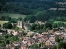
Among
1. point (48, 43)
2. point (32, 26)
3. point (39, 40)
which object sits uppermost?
point (48, 43)

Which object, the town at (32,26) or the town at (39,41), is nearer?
the town at (39,41)

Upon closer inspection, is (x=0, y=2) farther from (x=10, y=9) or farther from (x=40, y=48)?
(x=40, y=48)

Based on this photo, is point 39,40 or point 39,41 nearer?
point 39,41

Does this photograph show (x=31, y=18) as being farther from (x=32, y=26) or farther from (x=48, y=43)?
(x=48, y=43)

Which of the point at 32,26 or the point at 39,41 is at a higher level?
the point at 39,41

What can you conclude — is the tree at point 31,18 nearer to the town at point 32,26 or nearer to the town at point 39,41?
the town at point 32,26

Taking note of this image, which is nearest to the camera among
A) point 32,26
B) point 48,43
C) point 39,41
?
point 48,43

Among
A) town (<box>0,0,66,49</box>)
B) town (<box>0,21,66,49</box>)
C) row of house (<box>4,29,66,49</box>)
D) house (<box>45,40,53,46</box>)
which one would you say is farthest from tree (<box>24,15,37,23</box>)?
house (<box>45,40,53,46</box>)

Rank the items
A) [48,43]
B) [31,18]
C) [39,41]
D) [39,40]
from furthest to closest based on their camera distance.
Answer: [31,18] < [39,40] < [39,41] < [48,43]

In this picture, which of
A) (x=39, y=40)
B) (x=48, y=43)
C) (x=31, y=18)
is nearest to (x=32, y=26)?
(x=31, y=18)

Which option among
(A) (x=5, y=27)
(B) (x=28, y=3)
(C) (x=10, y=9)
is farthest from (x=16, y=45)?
(B) (x=28, y=3)

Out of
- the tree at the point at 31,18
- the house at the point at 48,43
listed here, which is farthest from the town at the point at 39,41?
the tree at the point at 31,18
